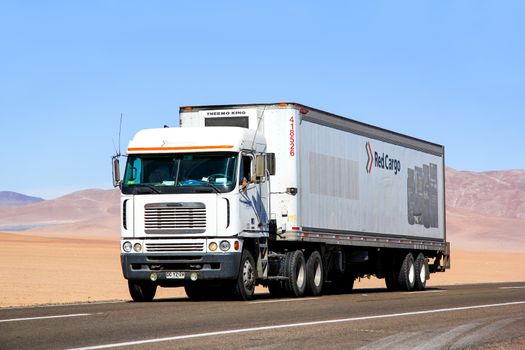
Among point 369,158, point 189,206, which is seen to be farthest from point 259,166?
point 369,158

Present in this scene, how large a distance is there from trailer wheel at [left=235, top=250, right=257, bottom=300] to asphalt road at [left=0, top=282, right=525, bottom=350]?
3.08 feet

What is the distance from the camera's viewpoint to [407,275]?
110 ft

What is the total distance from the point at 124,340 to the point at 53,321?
10.7 feet

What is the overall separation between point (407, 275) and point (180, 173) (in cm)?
1202

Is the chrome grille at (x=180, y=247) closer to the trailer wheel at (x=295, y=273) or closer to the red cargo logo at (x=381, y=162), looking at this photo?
the trailer wheel at (x=295, y=273)

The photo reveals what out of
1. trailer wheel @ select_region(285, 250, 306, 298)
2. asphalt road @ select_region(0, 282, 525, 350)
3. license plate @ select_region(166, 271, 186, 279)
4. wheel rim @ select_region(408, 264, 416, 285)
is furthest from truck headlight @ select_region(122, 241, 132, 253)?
wheel rim @ select_region(408, 264, 416, 285)

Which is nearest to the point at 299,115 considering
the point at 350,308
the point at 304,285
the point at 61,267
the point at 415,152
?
the point at 304,285

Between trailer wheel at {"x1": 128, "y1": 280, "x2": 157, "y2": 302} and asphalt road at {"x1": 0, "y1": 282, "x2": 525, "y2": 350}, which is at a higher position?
trailer wheel at {"x1": 128, "y1": 280, "x2": 157, "y2": 302}

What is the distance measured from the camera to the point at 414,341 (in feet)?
48.1

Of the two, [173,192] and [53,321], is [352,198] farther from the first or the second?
[53,321]

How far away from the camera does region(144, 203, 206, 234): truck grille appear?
23.1m

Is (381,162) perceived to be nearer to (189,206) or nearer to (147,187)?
(189,206)

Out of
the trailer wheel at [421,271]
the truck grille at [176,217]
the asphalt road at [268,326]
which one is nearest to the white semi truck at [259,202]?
the truck grille at [176,217]

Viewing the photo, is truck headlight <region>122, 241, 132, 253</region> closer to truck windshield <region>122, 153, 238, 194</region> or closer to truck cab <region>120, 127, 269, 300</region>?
truck cab <region>120, 127, 269, 300</region>
